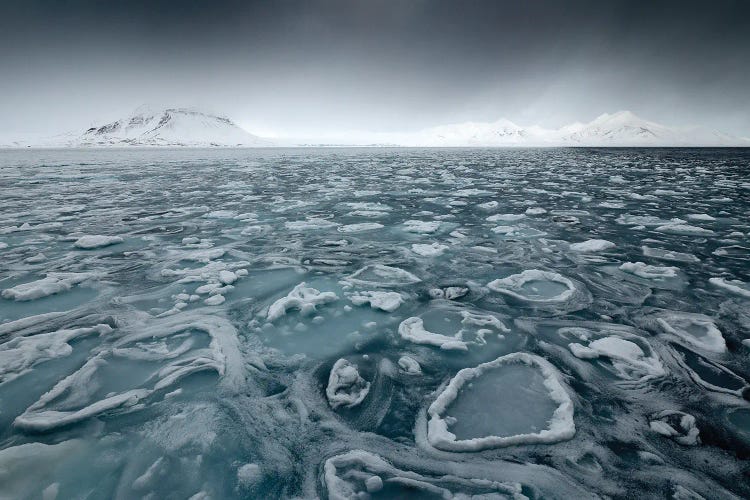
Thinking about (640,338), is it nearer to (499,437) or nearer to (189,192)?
(499,437)

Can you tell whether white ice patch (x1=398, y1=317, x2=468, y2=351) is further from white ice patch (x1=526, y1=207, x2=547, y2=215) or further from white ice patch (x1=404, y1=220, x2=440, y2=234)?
white ice patch (x1=526, y1=207, x2=547, y2=215)

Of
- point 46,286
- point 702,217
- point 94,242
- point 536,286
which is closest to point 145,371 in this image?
point 46,286

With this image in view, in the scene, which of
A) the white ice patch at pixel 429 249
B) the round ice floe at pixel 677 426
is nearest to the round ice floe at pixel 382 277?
the white ice patch at pixel 429 249

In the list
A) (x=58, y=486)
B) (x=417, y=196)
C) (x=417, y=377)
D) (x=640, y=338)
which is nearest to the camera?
(x=58, y=486)

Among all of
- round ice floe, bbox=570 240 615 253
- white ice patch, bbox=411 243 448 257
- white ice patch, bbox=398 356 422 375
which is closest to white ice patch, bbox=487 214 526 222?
round ice floe, bbox=570 240 615 253

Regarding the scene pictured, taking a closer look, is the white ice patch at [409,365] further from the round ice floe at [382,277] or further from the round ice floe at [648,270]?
the round ice floe at [648,270]

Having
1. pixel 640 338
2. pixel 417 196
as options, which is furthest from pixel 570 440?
pixel 417 196
